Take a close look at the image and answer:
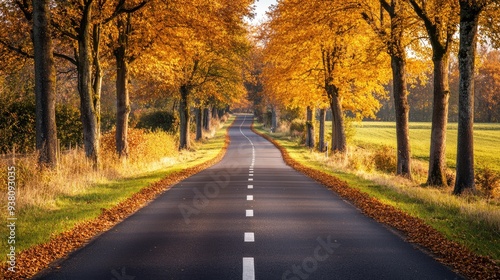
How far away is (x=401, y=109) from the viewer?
20.6 meters

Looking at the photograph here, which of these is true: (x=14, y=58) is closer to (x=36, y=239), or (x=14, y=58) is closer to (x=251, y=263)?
(x=36, y=239)

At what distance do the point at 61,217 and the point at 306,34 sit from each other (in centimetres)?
1636

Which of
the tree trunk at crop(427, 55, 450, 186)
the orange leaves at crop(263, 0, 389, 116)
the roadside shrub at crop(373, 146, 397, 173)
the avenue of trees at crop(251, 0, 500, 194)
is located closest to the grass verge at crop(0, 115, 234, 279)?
the avenue of trees at crop(251, 0, 500, 194)

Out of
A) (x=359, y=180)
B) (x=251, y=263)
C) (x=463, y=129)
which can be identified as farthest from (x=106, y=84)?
(x=251, y=263)

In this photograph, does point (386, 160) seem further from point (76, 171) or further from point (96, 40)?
point (76, 171)

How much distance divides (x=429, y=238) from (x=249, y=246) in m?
3.35

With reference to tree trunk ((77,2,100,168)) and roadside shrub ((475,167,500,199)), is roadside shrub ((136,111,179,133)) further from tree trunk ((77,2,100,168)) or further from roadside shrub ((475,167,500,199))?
roadside shrub ((475,167,500,199))

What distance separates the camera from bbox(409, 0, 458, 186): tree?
16.9 m

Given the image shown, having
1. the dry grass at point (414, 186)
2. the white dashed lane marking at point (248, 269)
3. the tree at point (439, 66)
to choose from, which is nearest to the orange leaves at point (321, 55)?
the tree at point (439, 66)

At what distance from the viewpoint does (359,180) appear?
19406 millimetres

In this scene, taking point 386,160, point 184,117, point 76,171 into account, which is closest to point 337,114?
point 386,160

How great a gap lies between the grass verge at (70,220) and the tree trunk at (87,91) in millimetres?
3231

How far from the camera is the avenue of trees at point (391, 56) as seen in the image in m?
15.0

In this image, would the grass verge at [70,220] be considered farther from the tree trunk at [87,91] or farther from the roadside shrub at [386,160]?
the roadside shrub at [386,160]
